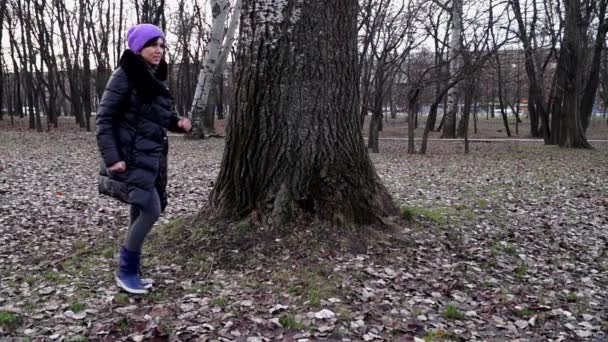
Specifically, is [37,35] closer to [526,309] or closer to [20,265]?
[20,265]

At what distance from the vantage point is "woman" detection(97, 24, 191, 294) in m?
3.22

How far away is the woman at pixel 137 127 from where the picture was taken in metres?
3.22

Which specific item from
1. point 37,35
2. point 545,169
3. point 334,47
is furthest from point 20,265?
point 37,35

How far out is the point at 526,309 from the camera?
359 cm

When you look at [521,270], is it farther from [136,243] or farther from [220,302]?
[136,243]

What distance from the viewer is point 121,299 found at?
3465 millimetres

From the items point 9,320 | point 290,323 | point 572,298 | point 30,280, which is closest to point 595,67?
point 572,298

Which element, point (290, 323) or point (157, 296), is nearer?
point (290, 323)

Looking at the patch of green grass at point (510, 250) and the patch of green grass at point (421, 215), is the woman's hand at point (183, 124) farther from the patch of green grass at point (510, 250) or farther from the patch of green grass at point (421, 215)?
the patch of green grass at point (510, 250)

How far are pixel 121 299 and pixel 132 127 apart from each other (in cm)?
123

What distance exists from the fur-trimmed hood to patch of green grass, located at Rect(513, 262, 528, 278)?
132 inches

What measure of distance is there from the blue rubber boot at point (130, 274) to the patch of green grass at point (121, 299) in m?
0.04

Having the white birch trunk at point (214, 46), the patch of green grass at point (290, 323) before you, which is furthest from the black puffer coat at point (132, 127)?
the white birch trunk at point (214, 46)

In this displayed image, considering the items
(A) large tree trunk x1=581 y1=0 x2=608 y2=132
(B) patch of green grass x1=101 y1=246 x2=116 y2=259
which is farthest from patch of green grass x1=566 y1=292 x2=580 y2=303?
(A) large tree trunk x1=581 y1=0 x2=608 y2=132
